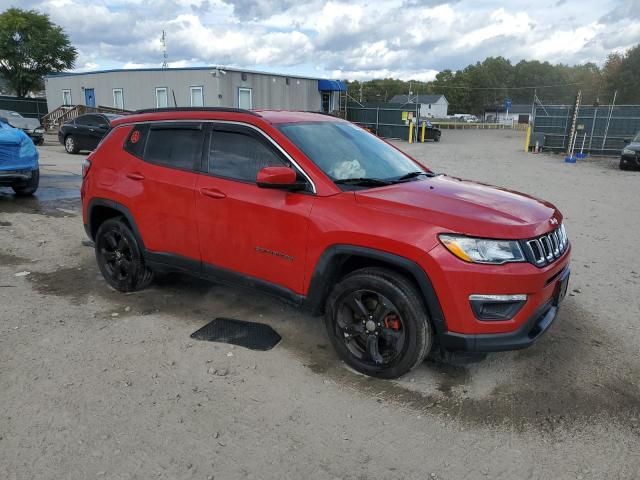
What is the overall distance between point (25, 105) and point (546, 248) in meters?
41.7

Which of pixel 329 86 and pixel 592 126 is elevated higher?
pixel 329 86

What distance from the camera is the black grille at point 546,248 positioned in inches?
119

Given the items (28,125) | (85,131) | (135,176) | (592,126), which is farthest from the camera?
(592,126)

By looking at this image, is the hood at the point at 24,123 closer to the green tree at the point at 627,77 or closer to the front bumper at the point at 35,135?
the front bumper at the point at 35,135

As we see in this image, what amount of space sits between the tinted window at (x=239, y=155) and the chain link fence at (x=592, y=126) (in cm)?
2210

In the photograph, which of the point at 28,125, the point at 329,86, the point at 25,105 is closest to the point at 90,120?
the point at 28,125

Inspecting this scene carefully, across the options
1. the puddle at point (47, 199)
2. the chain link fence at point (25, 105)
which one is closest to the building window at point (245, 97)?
the puddle at point (47, 199)

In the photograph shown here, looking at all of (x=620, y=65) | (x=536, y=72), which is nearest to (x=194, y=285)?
(x=620, y=65)

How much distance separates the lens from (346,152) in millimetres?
3953

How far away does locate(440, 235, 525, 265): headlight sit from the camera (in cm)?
293

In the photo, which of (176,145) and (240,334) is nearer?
(240,334)

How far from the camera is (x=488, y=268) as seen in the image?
291cm

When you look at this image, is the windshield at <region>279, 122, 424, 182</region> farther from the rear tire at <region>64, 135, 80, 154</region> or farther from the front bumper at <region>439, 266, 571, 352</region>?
the rear tire at <region>64, 135, 80, 154</region>

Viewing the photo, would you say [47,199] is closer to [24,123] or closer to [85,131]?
[85,131]
